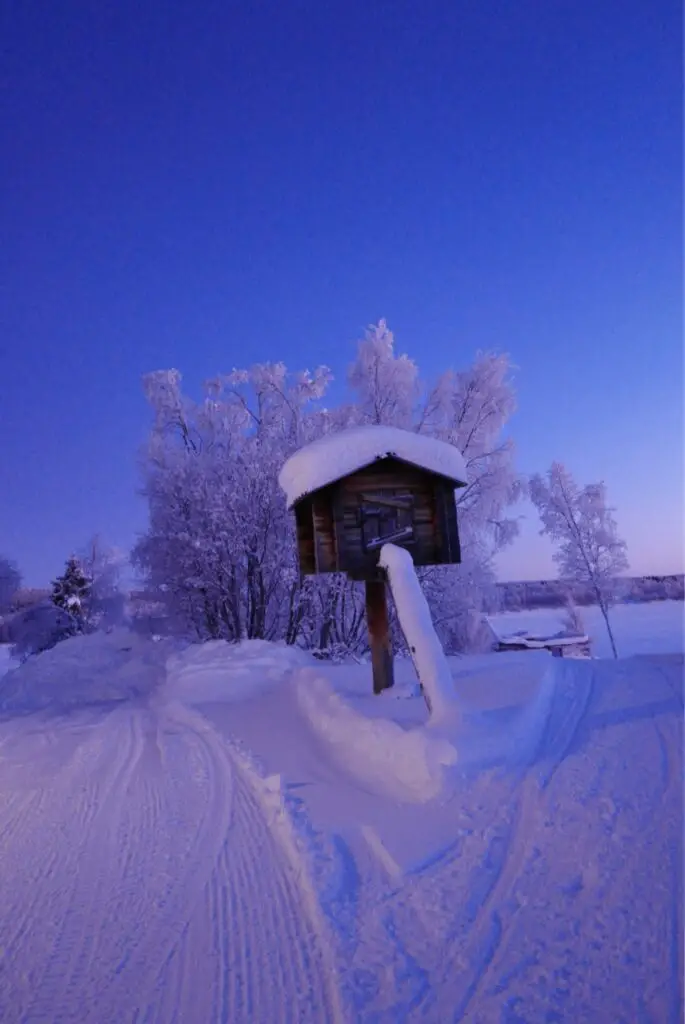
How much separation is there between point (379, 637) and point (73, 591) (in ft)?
83.6

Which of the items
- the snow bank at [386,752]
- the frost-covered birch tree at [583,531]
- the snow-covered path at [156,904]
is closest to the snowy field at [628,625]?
the frost-covered birch tree at [583,531]

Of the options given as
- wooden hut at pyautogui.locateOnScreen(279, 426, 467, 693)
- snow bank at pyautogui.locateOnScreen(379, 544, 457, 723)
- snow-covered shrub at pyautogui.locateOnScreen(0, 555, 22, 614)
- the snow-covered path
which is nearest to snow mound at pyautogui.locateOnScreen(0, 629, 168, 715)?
the snow-covered path

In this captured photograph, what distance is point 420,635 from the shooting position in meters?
6.36

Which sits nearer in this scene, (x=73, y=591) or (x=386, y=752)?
(x=386, y=752)

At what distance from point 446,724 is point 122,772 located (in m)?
3.81

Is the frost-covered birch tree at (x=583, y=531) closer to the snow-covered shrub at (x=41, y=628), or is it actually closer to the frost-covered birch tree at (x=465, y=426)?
the frost-covered birch tree at (x=465, y=426)

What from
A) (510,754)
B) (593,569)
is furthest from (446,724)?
(593,569)

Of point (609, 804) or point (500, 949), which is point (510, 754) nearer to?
point (609, 804)

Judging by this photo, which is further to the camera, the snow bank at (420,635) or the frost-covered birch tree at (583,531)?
the frost-covered birch tree at (583,531)

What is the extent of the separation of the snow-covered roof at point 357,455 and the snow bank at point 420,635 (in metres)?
1.28

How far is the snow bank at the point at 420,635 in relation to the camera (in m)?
5.84

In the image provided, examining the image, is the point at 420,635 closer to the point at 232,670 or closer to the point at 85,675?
the point at 232,670

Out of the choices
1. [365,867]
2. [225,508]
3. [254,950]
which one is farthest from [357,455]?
[225,508]

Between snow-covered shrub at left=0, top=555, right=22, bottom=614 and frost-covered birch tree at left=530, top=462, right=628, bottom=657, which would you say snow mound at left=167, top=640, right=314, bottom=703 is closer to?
frost-covered birch tree at left=530, top=462, right=628, bottom=657
